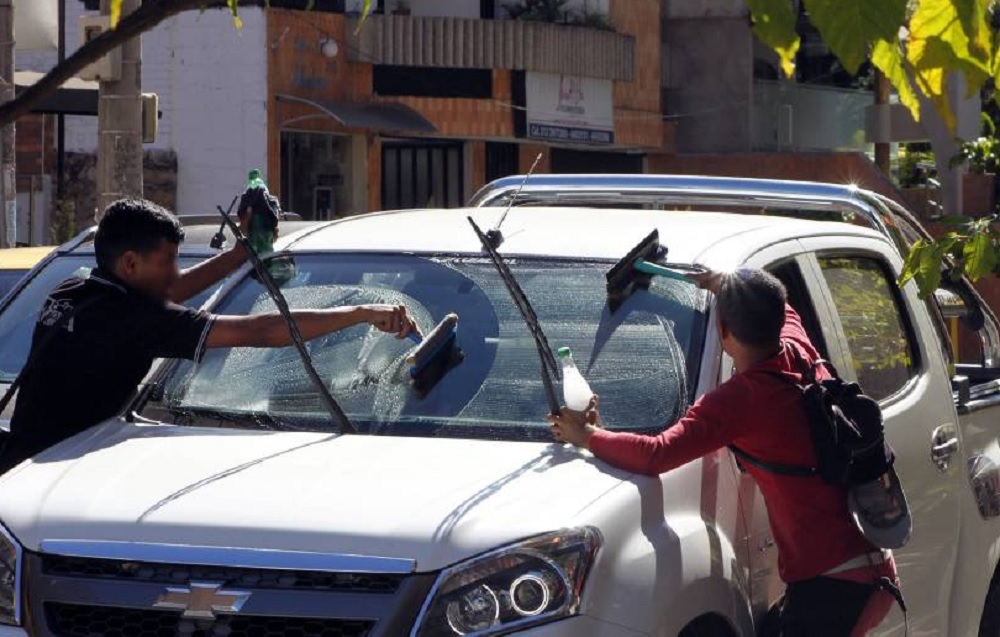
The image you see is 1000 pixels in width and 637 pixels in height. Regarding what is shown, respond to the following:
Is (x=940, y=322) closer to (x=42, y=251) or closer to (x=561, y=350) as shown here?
(x=561, y=350)

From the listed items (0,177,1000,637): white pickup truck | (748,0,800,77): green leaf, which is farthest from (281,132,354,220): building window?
(748,0,800,77): green leaf

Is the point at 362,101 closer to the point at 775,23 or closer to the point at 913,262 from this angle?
the point at 913,262

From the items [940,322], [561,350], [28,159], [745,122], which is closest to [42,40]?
[28,159]

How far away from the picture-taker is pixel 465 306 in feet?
16.4

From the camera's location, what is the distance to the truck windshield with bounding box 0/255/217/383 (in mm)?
7945

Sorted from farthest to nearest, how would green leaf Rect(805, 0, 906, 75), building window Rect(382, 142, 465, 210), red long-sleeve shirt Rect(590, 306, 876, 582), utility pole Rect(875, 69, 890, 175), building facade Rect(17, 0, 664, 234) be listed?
utility pole Rect(875, 69, 890, 175)
building window Rect(382, 142, 465, 210)
building facade Rect(17, 0, 664, 234)
red long-sleeve shirt Rect(590, 306, 876, 582)
green leaf Rect(805, 0, 906, 75)

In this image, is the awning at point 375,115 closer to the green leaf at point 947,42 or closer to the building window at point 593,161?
the building window at point 593,161

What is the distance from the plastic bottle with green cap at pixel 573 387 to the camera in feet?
14.1

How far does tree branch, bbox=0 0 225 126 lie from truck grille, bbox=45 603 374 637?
107cm

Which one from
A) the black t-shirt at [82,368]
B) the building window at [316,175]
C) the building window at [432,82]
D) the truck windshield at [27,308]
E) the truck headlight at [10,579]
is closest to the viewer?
the truck headlight at [10,579]

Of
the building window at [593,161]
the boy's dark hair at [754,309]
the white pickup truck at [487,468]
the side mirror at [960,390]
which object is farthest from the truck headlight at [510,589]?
the building window at [593,161]

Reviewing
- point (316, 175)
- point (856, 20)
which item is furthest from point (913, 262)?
point (316, 175)

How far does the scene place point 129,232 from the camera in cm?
496

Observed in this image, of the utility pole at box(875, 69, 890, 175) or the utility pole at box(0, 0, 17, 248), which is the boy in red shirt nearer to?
the utility pole at box(0, 0, 17, 248)
